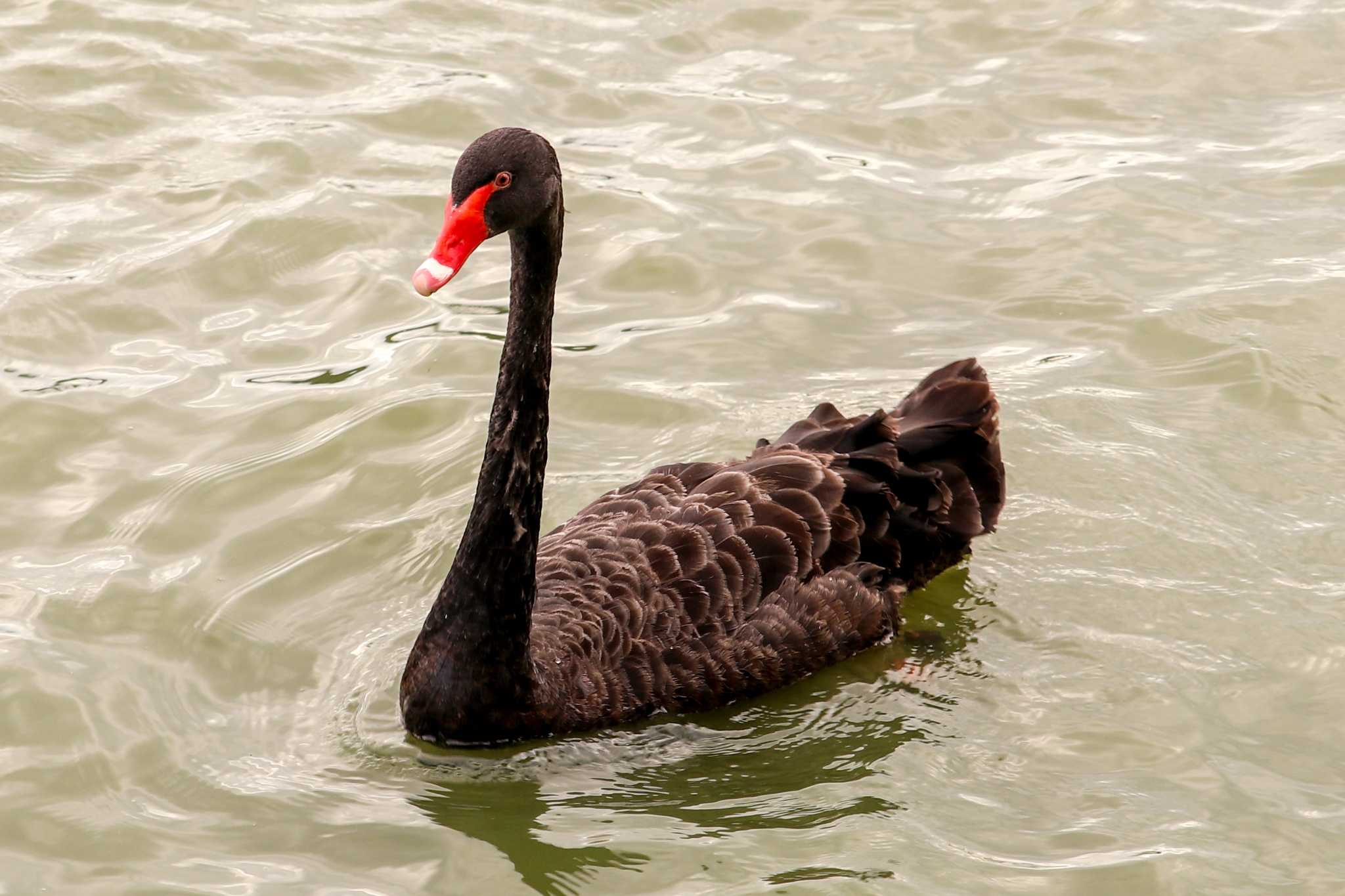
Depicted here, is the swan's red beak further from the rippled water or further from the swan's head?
the rippled water

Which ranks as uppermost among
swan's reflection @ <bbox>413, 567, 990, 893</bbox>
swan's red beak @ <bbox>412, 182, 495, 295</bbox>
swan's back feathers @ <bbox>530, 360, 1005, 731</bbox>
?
swan's red beak @ <bbox>412, 182, 495, 295</bbox>

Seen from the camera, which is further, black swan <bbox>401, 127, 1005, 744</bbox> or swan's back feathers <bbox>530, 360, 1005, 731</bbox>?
swan's back feathers <bbox>530, 360, 1005, 731</bbox>

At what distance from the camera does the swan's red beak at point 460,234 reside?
18.0 feet

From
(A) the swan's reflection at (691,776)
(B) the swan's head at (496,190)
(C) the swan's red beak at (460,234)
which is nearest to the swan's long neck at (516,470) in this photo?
(B) the swan's head at (496,190)

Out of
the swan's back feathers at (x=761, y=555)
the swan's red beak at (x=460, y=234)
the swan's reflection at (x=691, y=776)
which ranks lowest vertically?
the swan's reflection at (x=691, y=776)

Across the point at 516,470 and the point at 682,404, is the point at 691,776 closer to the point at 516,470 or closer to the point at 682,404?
the point at 516,470

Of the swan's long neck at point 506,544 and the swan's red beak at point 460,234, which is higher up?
the swan's red beak at point 460,234

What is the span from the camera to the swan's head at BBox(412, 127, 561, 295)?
18.4 ft

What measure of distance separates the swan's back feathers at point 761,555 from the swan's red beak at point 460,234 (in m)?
1.45

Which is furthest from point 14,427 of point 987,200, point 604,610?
point 987,200

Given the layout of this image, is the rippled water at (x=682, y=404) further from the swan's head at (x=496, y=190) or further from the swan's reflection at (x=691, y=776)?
the swan's head at (x=496, y=190)

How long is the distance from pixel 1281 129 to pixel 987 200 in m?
1.95

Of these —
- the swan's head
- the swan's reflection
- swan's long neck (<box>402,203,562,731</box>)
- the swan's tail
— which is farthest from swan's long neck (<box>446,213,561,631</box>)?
the swan's tail

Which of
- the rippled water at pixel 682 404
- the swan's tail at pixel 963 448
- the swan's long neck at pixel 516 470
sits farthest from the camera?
the swan's tail at pixel 963 448
